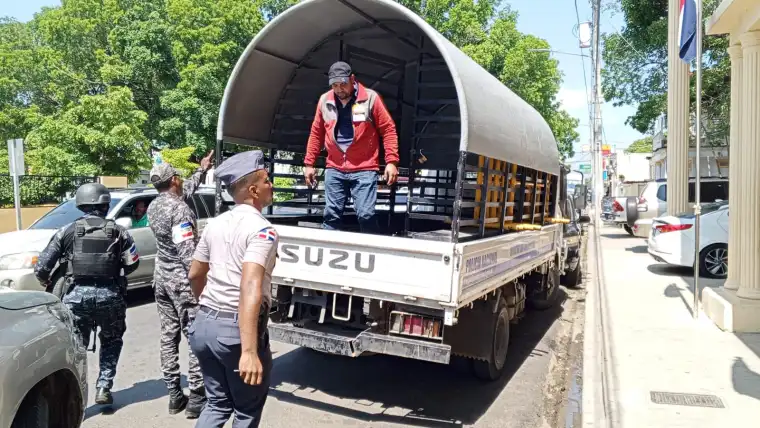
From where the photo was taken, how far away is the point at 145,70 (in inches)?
1064

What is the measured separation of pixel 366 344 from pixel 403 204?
140 inches

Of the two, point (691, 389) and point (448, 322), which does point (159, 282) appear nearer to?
point (448, 322)

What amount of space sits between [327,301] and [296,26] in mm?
2743

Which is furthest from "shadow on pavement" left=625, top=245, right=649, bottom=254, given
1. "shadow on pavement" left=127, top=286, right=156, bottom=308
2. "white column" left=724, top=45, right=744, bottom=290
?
"shadow on pavement" left=127, top=286, right=156, bottom=308

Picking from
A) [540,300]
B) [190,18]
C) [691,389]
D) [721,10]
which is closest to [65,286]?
[691,389]

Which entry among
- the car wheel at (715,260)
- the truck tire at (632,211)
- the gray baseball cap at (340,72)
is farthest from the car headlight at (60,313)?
the truck tire at (632,211)

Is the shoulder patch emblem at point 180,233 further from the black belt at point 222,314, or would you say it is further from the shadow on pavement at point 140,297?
the shadow on pavement at point 140,297

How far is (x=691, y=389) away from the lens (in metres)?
5.58

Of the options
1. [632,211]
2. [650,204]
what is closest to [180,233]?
[650,204]

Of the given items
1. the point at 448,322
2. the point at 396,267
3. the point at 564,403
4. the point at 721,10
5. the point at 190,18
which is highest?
the point at 190,18

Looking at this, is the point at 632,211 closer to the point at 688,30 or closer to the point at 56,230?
the point at 688,30

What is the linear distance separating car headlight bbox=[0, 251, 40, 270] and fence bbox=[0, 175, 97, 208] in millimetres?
10041

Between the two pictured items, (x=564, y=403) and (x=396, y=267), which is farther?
(x=564, y=403)

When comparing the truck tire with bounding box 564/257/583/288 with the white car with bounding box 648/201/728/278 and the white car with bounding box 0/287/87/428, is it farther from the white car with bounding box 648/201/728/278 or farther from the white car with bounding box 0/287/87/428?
the white car with bounding box 0/287/87/428
